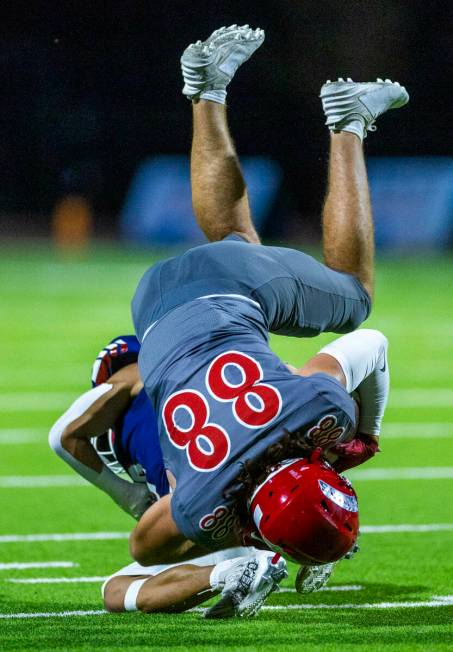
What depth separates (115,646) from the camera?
3.96 metres

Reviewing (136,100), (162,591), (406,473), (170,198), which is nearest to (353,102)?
(162,591)

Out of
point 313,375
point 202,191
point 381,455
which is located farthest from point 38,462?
point 313,375

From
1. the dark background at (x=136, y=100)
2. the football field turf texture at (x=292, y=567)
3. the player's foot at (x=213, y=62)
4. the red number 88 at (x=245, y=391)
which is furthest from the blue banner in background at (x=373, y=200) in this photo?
the red number 88 at (x=245, y=391)

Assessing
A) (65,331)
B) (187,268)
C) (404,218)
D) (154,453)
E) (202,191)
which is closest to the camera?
(187,268)

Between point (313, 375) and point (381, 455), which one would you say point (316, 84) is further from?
point (313, 375)

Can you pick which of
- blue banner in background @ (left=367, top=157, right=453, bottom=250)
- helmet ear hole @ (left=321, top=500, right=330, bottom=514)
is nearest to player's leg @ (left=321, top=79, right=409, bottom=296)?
helmet ear hole @ (left=321, top=500, right=330, bottom=514)

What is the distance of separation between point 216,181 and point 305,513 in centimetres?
226

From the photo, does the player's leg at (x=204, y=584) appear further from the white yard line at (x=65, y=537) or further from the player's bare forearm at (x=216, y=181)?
the player's bare forearm at (x=216, y=181)

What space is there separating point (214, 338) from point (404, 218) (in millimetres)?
21555

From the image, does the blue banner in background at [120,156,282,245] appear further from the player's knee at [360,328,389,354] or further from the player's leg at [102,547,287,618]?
the player's leg at [102,547,287,618]

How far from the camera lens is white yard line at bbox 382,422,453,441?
916 centimetres

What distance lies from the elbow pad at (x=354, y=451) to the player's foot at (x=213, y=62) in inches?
75.9

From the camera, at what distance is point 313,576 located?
4.82 m

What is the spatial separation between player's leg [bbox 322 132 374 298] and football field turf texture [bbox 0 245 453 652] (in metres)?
1.36
